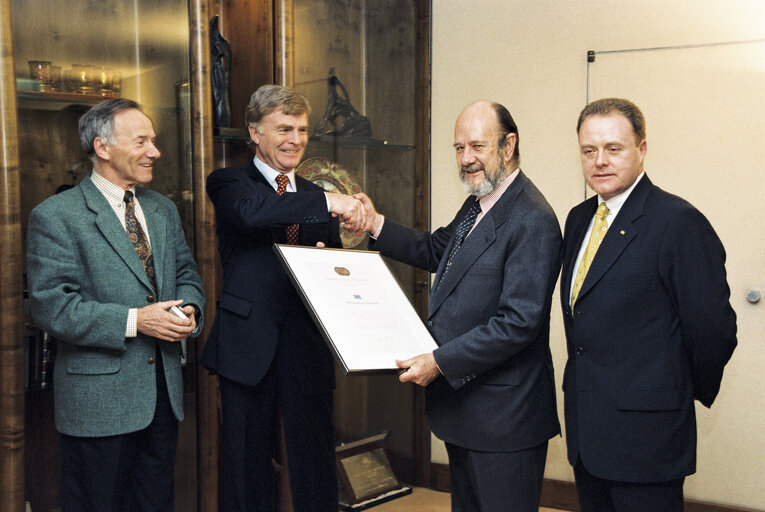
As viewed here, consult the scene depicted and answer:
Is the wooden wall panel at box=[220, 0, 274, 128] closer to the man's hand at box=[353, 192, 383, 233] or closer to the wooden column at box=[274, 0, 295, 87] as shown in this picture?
the wooden column at box=[274, 0, 295, 87]

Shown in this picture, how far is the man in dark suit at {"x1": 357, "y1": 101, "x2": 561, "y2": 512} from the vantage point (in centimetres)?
198

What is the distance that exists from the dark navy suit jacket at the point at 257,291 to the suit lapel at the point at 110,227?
0.31 metres

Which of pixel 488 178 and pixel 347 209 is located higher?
pixel 488 178

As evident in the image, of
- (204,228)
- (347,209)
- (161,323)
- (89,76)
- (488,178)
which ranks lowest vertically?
(161,323)

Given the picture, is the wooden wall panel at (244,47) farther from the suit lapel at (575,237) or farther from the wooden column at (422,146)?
the suit lapel at (575,237)

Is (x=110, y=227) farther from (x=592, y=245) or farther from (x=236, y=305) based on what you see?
(x=592, y=245)

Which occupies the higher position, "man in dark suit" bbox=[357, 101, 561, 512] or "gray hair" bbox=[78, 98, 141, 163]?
"gray hair" bbox=[78, 98, 141, 163]

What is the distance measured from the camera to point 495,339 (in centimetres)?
195

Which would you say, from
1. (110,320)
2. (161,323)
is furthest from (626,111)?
(110,320)

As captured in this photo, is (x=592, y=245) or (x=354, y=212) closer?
(x=592, y=245)

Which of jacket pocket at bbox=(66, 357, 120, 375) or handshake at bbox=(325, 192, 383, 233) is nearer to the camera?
jacket pocket at bbox=(66, 357, 120, 375)

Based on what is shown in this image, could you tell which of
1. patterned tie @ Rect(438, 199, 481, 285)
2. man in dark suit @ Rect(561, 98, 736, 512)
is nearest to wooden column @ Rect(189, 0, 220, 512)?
patterned tie @ Rect(438, 199, 481, 285)

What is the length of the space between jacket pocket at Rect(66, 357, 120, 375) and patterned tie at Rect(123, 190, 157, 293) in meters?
0.29

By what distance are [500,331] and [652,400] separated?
428 mm
